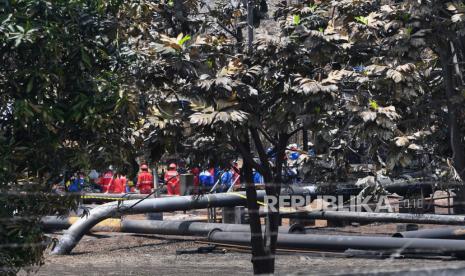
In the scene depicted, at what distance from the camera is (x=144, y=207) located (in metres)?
13.5

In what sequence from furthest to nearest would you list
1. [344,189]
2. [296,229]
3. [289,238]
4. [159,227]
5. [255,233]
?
[159,227] → [296,229] → [289,238] → [344,189] → [255,233]

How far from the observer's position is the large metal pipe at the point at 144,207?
13133mm

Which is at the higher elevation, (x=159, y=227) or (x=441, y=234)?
(x=159, y=227)

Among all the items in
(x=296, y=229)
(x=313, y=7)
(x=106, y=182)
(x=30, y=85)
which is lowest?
(x=296, y=229)

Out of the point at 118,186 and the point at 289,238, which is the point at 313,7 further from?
the point at 118,186

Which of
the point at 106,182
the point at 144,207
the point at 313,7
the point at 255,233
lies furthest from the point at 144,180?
the point at 313,7

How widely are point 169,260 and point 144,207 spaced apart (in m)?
1.09

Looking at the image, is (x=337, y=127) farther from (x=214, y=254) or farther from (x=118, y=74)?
(x=214, y=254)

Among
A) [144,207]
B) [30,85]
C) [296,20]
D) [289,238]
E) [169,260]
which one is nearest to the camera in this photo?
[30,85]

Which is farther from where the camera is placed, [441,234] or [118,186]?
[118,186]

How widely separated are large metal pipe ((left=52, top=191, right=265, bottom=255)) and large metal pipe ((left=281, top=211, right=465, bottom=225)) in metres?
1.18

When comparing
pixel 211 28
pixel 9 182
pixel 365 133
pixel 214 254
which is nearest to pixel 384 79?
pixel 365 133

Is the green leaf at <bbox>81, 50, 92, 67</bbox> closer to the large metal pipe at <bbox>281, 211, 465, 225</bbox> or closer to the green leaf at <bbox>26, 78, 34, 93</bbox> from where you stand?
the green leaf at <bbox>26, 78, 34, 93</bbox>

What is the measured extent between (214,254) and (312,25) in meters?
6.33
